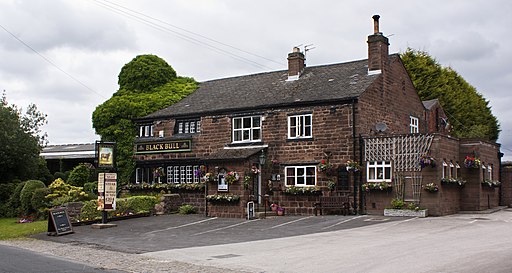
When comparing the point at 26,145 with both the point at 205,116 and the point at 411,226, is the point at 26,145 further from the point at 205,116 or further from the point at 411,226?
the point at 411,226

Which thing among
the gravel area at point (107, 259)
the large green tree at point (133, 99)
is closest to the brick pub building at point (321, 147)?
the large green tree at point (133, 99)

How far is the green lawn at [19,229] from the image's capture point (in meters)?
23.3

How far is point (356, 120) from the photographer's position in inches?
1051

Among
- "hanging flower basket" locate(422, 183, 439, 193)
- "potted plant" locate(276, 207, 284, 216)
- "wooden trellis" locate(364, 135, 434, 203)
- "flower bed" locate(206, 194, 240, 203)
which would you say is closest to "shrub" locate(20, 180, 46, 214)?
"flower bed" locate(206, 194, 240, 203)

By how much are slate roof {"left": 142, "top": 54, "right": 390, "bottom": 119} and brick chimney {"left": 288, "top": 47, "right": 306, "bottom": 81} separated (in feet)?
1.14

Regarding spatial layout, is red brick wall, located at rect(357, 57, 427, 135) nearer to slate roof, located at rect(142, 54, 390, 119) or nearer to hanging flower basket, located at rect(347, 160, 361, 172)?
slate roof, located at rect(142, 54, 390, 119)

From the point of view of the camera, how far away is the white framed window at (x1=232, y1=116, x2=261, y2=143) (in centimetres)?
2967

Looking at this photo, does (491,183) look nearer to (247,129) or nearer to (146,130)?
(247,129)

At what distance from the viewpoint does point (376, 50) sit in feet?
94.4

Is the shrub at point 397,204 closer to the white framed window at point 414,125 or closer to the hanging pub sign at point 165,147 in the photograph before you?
the white framed window at point 414,125

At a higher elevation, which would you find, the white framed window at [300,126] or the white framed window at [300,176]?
the white framed window at [300,126]

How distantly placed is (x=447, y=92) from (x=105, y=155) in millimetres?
31330

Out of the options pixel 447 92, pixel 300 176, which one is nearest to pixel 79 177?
pixel 300 176

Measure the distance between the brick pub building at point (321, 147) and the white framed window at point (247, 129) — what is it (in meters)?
0.05
